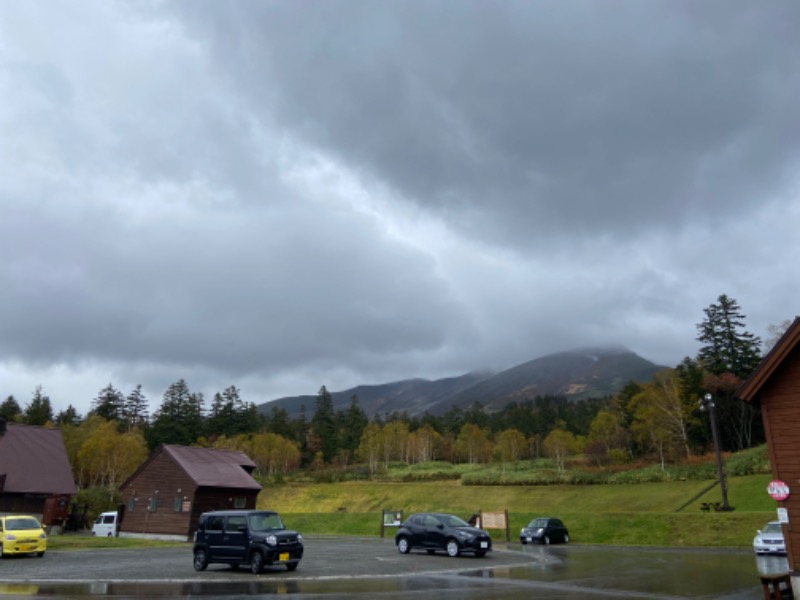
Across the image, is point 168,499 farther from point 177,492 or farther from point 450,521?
point 450,521

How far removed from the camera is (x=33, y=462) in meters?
44.9

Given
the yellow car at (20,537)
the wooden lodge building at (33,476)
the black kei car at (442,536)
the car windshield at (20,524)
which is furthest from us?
the wooden lodge building at (33,476)

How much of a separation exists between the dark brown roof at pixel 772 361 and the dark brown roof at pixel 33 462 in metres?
45.2

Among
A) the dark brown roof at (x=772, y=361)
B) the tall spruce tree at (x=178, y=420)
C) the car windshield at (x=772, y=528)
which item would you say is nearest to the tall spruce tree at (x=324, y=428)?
the tall spruce tree at (x=178, y=420)

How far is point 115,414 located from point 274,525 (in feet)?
441

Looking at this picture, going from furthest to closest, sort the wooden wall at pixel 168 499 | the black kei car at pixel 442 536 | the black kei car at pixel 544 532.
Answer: the wooden wall at pixel 168 499 → the black kei car at pixel 544 532 → the black kei car at pixel 442 536

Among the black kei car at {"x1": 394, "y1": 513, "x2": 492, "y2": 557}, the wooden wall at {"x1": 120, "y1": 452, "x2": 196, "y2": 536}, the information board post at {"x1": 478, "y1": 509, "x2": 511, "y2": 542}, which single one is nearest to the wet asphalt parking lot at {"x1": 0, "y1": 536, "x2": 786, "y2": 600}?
the black kei car at {"x1": 394, "y1": 513, "x2": 492, "y2": 557}

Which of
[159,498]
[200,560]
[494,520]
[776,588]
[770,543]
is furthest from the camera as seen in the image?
[159,498]

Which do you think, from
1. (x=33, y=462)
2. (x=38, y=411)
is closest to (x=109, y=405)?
(x=38, y=411)

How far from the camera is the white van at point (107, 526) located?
4597cm

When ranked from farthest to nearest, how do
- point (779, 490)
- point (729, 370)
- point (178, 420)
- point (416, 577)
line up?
point (178, 420)
point (729, 370)
point (416, 577)
point (779, 490)

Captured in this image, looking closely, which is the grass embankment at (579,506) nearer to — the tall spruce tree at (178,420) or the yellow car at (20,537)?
the yellow car at (20,537)

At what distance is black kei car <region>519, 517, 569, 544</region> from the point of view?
3472 centimetres

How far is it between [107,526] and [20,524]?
2100cm
